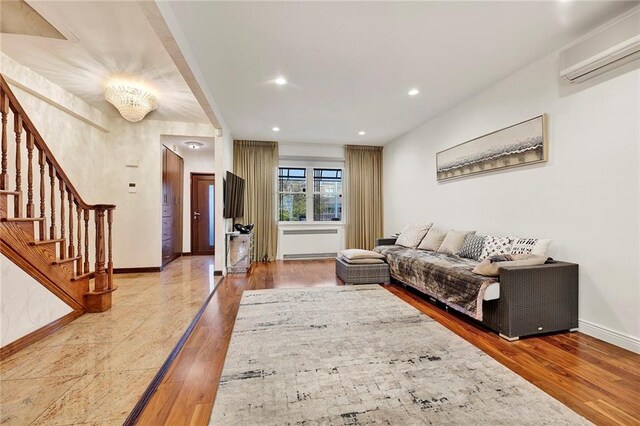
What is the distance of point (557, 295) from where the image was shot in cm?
235

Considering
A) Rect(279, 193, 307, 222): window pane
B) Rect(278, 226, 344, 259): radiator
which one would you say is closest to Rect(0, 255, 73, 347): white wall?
Rect(278, 226, 344, 259): radiator

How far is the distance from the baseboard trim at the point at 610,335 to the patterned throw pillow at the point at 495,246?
2.68ft

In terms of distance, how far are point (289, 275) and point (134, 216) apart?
287 centimetres

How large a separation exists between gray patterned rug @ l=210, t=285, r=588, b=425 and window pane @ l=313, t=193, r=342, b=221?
3857mm

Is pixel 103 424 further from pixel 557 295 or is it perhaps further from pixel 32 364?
pixel 557 295

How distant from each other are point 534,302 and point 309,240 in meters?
4.41

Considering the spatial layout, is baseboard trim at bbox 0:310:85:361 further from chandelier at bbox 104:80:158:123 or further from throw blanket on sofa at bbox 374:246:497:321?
throw blanket on sofa at bbox 374:246:497:321

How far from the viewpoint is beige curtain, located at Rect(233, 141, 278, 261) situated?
584 centimetres

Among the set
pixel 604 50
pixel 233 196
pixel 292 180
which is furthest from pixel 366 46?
pixel 292 180

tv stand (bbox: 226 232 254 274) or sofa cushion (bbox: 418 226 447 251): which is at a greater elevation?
sofa cushion (bbox: 418 226 447 251)

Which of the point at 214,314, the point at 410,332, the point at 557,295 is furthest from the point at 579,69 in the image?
the point at 214,314

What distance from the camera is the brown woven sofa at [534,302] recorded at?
7.39ft

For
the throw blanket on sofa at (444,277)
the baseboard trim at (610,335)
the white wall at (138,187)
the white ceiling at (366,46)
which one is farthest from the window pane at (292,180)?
the baseboard trim at (610,335)

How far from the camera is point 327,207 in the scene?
648cm
